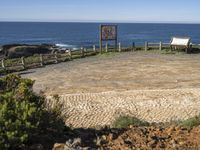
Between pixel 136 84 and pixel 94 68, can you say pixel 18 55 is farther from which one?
pixel 136 84

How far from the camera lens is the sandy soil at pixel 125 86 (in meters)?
15.7

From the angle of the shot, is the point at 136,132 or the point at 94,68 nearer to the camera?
the point at 136,132

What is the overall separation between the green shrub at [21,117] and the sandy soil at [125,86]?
5.72 m

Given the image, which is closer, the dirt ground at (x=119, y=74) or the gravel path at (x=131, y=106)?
the gravel path at (x=131, y=106)

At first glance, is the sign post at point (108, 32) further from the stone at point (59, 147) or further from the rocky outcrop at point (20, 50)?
the stone at point (59, 147)

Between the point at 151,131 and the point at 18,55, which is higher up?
the point at 151,131

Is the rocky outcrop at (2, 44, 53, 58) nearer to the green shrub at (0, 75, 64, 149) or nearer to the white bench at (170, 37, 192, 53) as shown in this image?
the white bench at (170, 37, 192, 53)

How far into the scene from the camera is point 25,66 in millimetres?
29312

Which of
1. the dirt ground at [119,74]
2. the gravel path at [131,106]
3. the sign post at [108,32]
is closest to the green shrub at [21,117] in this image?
the gravel path at [131,106]

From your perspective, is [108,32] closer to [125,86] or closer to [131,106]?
[125,86]

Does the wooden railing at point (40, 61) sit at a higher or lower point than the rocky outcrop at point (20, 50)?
higher

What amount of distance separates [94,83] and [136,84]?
218 centimetres

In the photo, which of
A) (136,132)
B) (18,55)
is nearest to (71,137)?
(136,132)

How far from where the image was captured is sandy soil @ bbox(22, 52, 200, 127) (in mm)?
15688
